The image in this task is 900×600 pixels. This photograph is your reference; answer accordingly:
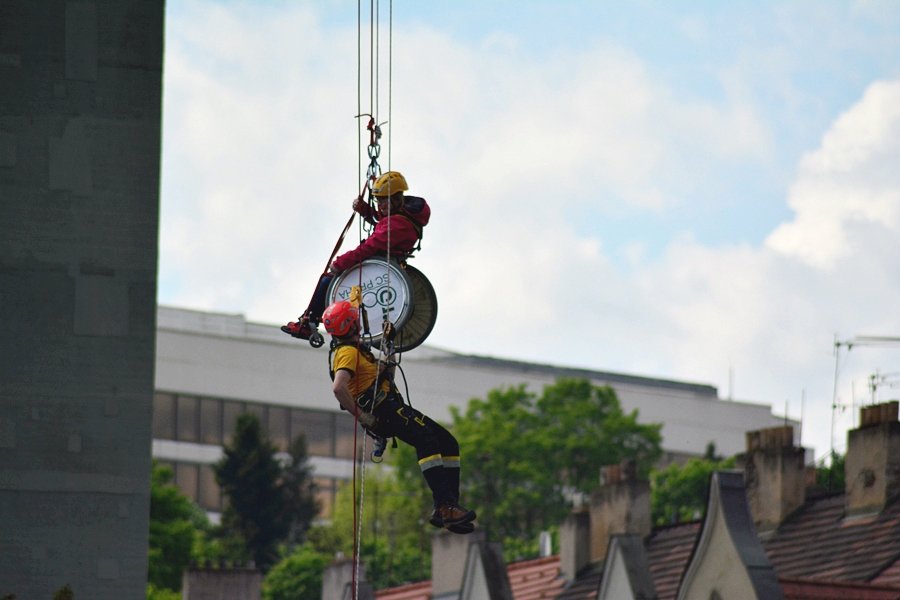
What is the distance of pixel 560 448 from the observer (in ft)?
383

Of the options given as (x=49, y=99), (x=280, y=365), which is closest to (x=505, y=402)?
(x=280, y=365)

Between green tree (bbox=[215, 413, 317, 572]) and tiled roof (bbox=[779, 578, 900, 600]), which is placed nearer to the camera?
tiled roof (bbox=[779, 578, 900, 600])

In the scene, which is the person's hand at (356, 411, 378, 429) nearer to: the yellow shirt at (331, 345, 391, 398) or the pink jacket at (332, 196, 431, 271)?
the yellow shirt at (331, 345, 391, 398)

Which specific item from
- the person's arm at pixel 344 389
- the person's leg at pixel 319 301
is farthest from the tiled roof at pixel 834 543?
the person's arm at pixel 344 389

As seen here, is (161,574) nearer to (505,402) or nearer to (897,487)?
(505,402)

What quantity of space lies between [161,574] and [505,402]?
108 feet

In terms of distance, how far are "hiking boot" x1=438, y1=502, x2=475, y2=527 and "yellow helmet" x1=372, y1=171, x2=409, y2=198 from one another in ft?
10.0

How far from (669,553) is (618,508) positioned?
170 inches

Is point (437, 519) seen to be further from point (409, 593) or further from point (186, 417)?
point (186, 417)

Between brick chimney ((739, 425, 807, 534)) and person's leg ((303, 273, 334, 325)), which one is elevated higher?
brick chimney ((739, 425, 807, 534))

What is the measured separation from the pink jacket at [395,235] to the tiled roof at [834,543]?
25.0 metres

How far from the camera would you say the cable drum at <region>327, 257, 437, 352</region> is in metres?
24.7

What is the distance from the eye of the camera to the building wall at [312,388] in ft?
469

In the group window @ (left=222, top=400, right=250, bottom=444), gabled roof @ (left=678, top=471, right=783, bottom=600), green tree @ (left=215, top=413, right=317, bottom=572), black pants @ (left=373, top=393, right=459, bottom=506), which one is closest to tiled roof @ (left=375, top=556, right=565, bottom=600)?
gabled roof @ (left=678, top=471, right=783, bottom=600)
